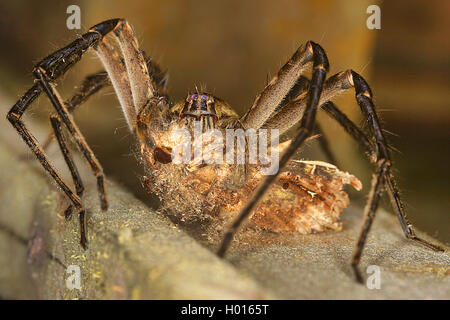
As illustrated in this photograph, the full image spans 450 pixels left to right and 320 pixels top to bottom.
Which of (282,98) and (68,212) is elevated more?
(282,98)

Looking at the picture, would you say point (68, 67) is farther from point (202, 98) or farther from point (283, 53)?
point (283, 53)

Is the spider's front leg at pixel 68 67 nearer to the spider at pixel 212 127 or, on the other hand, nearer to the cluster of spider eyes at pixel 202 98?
the spider at pixel 212 127

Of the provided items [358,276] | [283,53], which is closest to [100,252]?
[358,276]

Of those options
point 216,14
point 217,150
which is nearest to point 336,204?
point 217,150

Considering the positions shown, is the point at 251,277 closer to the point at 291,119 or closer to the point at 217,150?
the point at 217,150

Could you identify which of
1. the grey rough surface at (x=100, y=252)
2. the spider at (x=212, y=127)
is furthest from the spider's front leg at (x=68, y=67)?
the grey rough surface at (x=100, y=252)

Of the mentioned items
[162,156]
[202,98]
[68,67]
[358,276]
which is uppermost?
[68,67]
